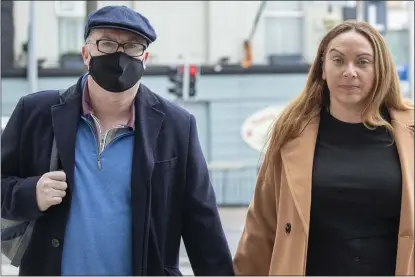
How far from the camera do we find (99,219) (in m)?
2.55

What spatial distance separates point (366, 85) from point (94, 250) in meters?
1.17

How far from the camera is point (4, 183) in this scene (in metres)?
2.64

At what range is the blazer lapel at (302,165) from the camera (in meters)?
2.76

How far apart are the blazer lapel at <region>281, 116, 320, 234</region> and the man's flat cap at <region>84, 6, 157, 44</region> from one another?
28.6 inches

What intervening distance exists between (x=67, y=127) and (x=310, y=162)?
94 cm

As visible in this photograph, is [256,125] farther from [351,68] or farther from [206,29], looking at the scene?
[351,68]

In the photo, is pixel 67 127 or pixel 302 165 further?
pixel 302 165

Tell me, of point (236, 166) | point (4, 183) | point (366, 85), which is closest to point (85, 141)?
point (4, 183)

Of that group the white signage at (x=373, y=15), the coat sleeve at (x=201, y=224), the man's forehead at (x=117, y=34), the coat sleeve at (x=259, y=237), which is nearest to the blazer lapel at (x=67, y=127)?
the man's forehead at (x=117, y=34)

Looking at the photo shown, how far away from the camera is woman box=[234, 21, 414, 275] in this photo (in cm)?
269

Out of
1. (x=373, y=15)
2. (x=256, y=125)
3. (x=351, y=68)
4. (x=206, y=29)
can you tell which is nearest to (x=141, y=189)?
(x=351, y=68)

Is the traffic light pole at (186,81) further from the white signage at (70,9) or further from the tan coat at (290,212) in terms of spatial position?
the tan coat at (290,212)

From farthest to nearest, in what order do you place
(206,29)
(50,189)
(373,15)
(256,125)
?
1. (206,29)
2. (256,125)
3. (373,15)
4. (50,189)

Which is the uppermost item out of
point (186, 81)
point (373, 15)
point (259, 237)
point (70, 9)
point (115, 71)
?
point (70, 9)
